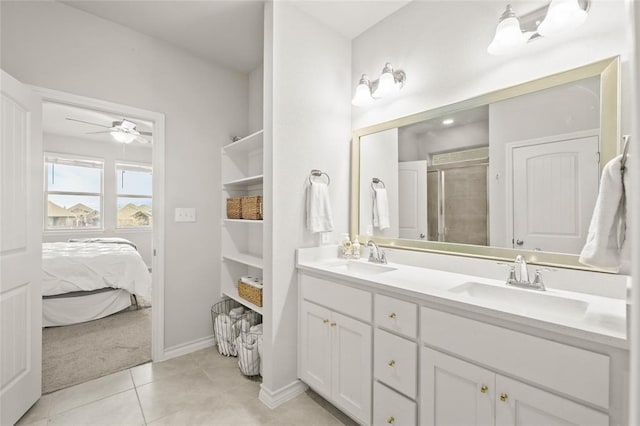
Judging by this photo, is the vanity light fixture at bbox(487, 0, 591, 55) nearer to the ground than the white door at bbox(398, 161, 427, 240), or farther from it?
farther from it

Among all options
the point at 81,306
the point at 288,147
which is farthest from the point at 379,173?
the point at 81,306

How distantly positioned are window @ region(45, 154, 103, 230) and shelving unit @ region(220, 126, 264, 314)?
4.17 meters

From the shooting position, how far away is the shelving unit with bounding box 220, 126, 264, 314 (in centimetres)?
280

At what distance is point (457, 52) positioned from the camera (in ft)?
5.91

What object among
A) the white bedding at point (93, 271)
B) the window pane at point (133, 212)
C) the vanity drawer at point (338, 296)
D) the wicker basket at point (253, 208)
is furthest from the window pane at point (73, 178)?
the vanity drawer at point (338, 296)

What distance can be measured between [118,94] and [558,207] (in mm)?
2892

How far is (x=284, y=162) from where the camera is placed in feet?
6.54

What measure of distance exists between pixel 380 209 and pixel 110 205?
5.56 m

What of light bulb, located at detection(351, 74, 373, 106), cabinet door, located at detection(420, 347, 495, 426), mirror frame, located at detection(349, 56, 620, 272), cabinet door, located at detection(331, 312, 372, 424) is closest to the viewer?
cabinet door, located at detection(420, 347, 495, 426)

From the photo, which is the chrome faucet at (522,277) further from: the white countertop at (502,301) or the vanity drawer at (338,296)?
the vanity drawer at (338,296)

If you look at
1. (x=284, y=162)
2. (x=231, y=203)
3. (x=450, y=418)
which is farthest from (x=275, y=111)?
(x=450, y=418)

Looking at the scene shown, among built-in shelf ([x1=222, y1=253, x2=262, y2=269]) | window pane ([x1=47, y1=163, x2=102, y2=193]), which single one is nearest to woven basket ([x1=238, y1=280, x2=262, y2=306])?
built-in shelf ([x1=222, y1=253, x2=262, y2=269])

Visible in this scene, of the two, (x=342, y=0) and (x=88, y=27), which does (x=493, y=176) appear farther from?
(x=88, y=27)

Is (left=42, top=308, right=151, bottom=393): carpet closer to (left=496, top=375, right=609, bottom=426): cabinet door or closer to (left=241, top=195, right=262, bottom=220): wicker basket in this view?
(left=241, top=195, right=262, bottom=220): wicker basket
